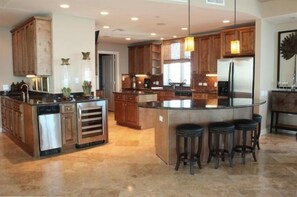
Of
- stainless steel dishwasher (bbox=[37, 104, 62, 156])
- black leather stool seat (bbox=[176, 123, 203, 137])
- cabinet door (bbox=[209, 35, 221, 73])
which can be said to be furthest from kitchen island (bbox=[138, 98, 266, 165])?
cabinet door (bbox=[209, 35, 221, 73])

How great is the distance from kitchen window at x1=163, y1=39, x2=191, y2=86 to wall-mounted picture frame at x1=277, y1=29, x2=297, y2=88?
2800 mm

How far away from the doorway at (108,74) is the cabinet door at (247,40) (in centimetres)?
500

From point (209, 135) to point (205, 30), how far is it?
13.8 ft

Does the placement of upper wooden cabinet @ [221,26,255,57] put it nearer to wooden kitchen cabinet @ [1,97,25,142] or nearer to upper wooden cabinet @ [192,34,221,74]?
upper wooden cabinet @ [192,34,221,74]

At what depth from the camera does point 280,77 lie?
21.3 feet

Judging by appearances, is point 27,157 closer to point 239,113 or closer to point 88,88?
point 88,88

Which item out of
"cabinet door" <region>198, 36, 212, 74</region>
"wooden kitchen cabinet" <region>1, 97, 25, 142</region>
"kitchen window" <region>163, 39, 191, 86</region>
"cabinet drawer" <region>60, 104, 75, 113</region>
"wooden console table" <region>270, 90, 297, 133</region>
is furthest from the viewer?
"kitchen window" <region>163, 39, 191, 86</region>

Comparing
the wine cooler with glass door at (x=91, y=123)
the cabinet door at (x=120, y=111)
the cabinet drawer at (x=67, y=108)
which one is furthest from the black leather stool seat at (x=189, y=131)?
the cabinet door at (x=120, y=111)

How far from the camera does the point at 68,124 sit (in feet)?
16.6

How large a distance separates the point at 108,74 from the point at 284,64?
632cm

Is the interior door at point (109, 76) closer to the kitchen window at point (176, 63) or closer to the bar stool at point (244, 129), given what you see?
the kitchen window at point (176, 63)

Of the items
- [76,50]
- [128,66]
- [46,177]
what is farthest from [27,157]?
[128,66]

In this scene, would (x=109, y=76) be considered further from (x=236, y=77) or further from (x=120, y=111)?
(x=236, y=77)

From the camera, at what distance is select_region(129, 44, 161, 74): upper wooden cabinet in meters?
9.36
